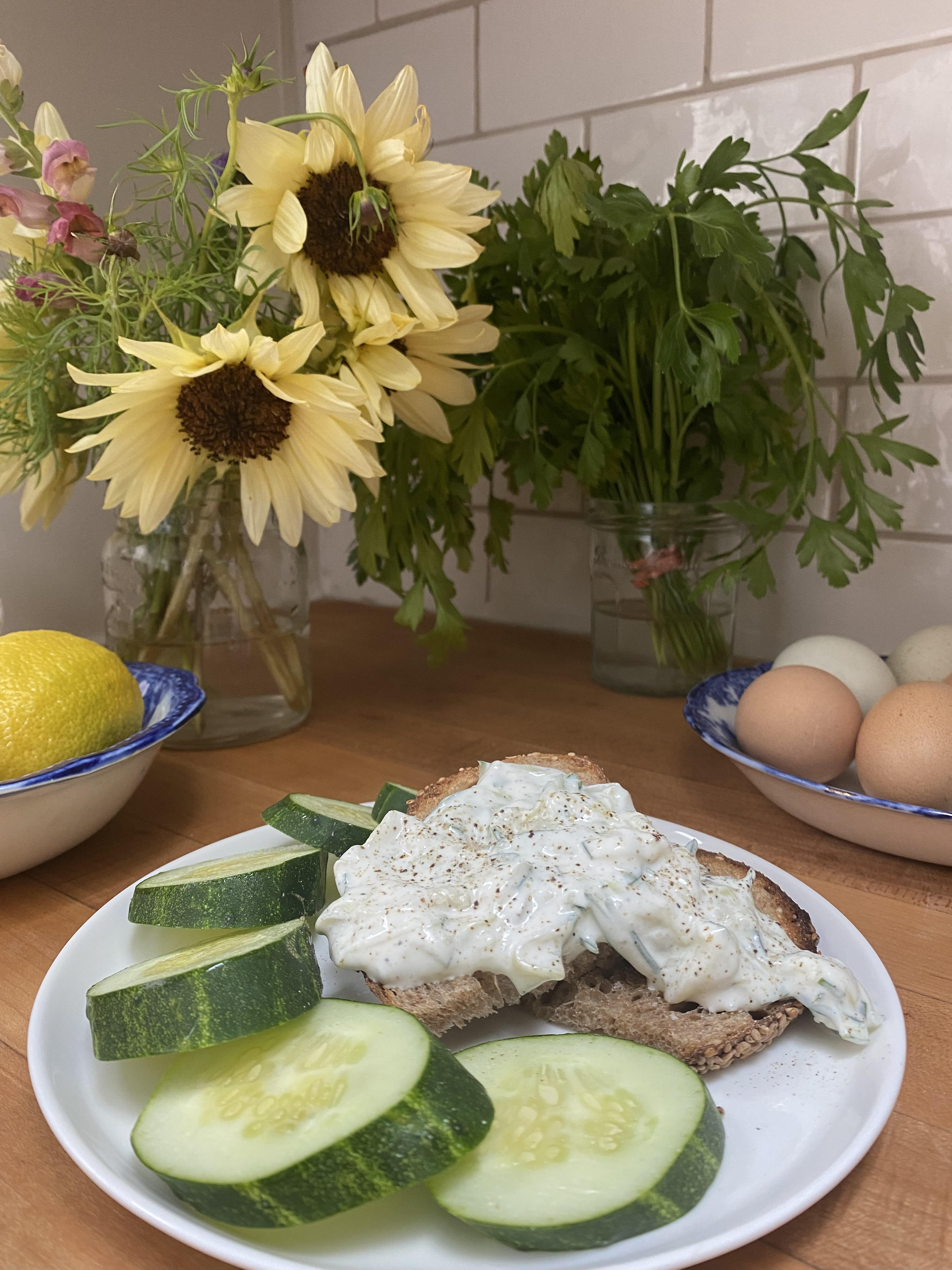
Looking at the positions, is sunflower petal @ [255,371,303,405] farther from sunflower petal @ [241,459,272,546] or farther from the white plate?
the white plate

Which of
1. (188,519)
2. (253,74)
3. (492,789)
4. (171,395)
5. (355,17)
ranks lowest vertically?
(492,789)

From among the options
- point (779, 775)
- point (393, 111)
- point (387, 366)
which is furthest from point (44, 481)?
point (779, 775)

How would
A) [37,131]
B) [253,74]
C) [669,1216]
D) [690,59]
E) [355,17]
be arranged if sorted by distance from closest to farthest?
[669,1216] < [253,74] < [37,131] < [690,59] < [355,17]

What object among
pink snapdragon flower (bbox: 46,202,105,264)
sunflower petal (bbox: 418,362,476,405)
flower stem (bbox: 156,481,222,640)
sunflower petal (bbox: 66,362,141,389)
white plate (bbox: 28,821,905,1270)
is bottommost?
white plate (bbox: 28,821,905,1270)

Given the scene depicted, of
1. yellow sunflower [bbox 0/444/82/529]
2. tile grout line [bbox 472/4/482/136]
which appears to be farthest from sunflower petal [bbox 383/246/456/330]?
tile grout line [bbox 472/4/482/136]

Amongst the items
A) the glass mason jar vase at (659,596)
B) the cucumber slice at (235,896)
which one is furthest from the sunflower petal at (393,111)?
the cucumber slice at (235,896)

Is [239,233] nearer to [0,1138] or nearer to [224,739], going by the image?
[224,739]

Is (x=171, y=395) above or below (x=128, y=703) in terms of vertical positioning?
above

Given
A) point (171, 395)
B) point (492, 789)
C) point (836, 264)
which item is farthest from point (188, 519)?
point (836, 264)
